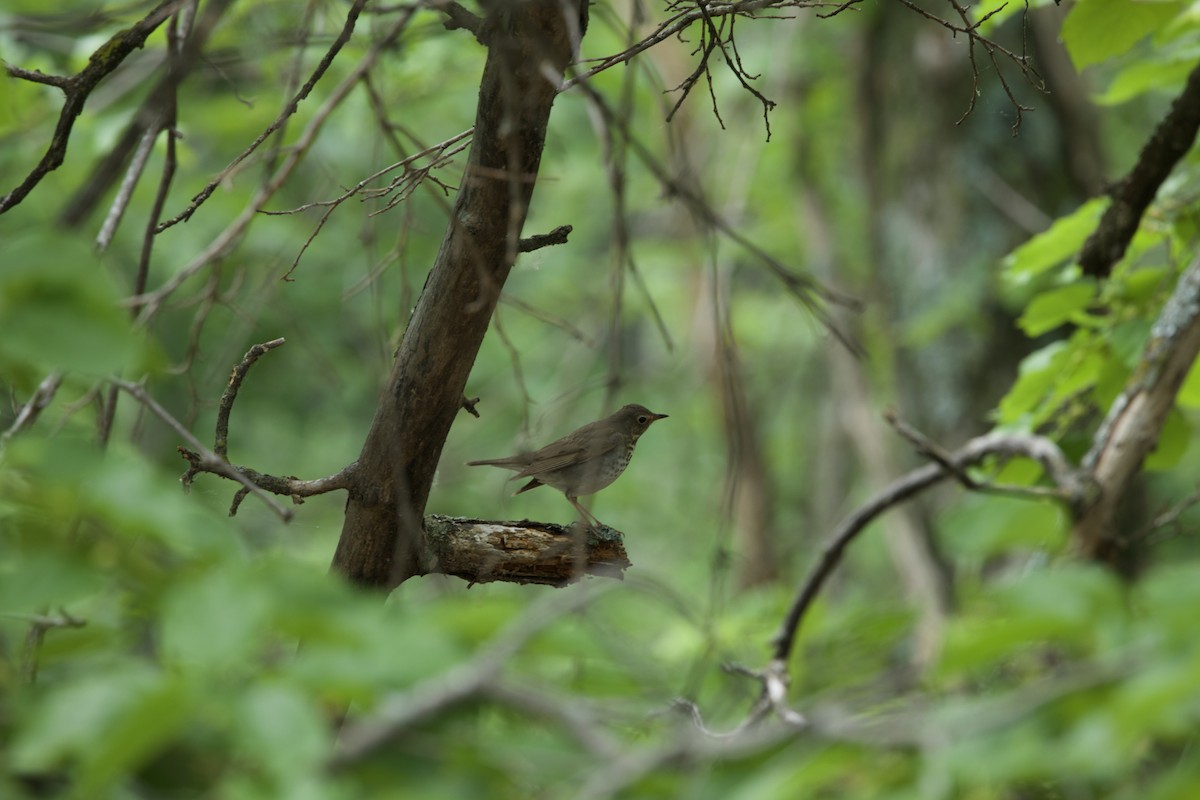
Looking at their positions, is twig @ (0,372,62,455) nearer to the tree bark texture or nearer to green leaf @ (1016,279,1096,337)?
the tree bark texture

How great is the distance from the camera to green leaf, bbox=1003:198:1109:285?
383cm

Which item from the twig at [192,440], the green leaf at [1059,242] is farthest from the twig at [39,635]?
the green leaf at [1059,242]

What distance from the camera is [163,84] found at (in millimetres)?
1490

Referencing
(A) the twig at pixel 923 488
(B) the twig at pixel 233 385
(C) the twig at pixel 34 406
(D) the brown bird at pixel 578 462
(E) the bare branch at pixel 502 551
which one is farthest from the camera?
(D) the brown bird at pixel 578 462

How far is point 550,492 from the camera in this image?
1144 centimetres

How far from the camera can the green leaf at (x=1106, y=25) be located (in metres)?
3.07

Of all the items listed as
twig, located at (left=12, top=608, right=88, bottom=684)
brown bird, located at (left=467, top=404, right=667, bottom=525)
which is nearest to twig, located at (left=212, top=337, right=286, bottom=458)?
twig, located at (left=12, top=608, right=88, bottom=684)

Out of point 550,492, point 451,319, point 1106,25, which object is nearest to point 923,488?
point 1106,25

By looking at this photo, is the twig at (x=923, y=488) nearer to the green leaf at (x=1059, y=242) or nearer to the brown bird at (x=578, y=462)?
the green leaf at (x=1059, y=242)

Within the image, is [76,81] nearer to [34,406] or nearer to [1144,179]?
[34,406]

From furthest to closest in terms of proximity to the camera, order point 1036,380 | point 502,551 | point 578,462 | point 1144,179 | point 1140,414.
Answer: point 578,462 < point 1036,380 < point 1140,414 < point 1144,179 < point 502,551

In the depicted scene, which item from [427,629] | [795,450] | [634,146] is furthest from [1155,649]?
[795,450]

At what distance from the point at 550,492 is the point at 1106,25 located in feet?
28.7

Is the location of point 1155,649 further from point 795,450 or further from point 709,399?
point 795,450
